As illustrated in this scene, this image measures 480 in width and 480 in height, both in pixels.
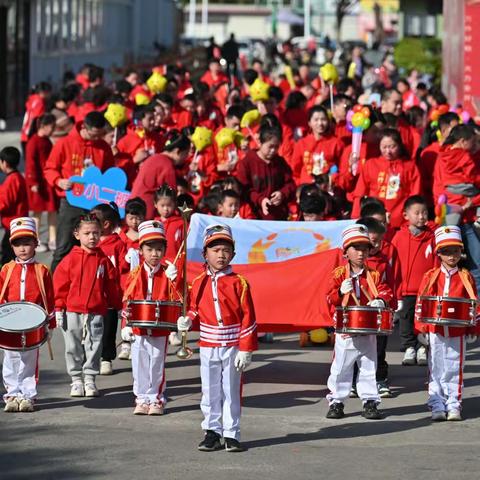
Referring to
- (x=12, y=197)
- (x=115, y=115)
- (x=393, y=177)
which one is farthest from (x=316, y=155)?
(x=12, y=197)

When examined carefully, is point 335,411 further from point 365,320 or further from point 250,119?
point 250,119

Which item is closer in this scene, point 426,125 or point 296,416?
point 296,416

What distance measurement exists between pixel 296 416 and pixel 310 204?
318 centimetres

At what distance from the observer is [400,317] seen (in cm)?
1229

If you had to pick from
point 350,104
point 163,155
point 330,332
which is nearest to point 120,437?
point 330,332

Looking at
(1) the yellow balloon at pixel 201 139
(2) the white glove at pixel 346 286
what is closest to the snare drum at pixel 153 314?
(2) the white glove at pixel 346 286

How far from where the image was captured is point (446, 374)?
9906mm

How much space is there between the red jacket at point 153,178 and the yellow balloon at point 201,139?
7.50 feet

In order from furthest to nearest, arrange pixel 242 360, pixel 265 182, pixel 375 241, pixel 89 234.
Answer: pixel 265 182
pixel 375 241
pixel 89 234
pixel 242 360

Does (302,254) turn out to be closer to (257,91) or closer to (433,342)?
(433,342)

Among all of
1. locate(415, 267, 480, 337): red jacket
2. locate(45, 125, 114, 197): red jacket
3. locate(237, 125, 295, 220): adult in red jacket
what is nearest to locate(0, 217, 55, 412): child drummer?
locate(415, 267, 480, 337): red jacket

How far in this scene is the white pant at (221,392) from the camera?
905cm

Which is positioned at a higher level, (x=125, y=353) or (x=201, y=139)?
(x=201, y=139)

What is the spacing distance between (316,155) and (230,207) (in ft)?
8.66
